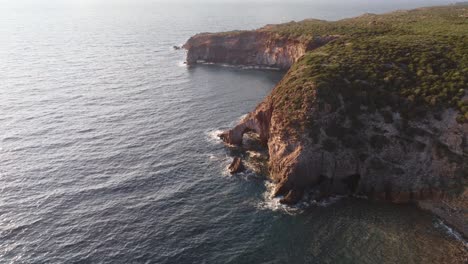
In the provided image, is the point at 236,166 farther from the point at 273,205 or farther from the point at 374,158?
the point at 374,158

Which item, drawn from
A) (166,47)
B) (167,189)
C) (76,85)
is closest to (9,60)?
(76,85)

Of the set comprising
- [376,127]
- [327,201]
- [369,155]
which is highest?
[376,127]

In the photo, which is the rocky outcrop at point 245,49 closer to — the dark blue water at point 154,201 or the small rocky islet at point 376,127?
the dark blue water at point 154,201

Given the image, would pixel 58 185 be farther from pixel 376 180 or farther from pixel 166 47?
pixel 166 47

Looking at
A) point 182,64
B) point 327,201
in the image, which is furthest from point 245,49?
point 327,201

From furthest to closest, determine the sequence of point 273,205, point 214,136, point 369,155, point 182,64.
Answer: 1. point 182,64
2. point 214,136
3. point 369,155
4. point 273,205

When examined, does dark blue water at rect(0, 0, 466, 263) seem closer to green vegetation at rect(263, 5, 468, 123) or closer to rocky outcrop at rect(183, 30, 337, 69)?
green vegetation at rect(263, 5, 468, 123)
